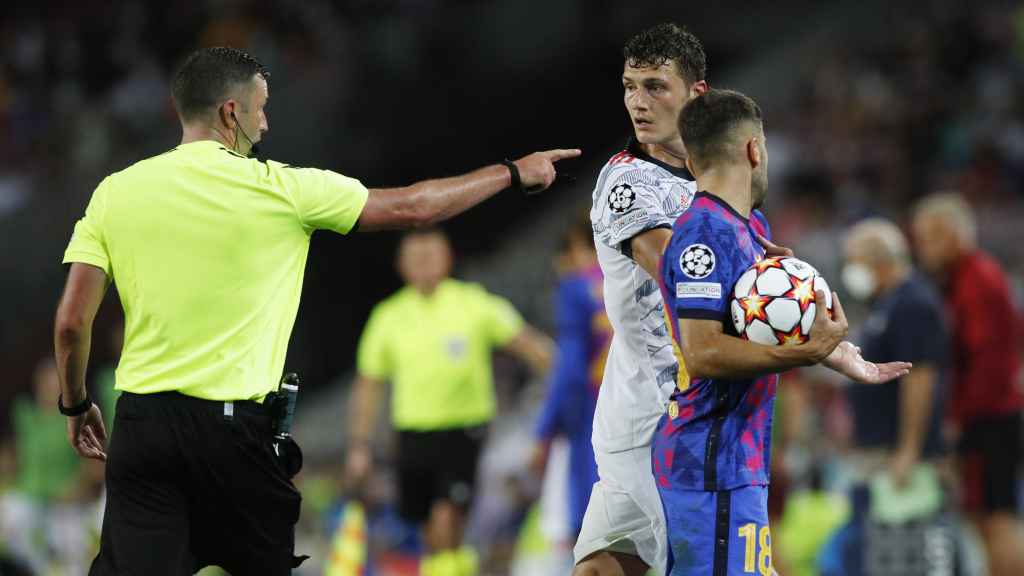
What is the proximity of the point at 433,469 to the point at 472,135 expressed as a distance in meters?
9.27

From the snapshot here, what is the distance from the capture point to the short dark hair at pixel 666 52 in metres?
5.39

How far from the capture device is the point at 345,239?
17.2m

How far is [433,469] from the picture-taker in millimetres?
10141

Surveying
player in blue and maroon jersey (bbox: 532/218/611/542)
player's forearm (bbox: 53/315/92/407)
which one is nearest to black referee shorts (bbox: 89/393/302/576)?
player's forearm (bbox: 53/315/92/407)

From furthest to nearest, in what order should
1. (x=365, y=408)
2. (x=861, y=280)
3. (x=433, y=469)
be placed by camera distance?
(x=365, y=408), (x=433, y=469), (x=861, y=280)

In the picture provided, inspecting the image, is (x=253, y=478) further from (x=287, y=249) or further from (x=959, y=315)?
(x=959, y=315)

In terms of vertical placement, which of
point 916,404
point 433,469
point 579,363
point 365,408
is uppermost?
point 579,363

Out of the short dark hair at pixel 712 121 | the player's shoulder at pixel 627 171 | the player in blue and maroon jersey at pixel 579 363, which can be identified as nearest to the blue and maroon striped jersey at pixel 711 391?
the short dark hair at pixel 712 121

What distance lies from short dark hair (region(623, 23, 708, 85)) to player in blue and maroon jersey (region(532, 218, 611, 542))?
376 centimetres

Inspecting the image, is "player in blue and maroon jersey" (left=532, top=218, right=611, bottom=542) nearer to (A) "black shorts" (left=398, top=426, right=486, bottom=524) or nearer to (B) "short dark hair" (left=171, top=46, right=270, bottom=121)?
(A) "black shorts" (left=398, top=426, right=486, bottom=524)

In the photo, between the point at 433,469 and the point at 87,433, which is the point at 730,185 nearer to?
the point at 87,433

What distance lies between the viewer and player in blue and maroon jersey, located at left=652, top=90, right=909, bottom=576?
4578mm

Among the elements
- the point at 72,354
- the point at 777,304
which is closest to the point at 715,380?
the point at 777,304

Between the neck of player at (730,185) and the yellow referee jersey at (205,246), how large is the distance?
1155 millimetres
